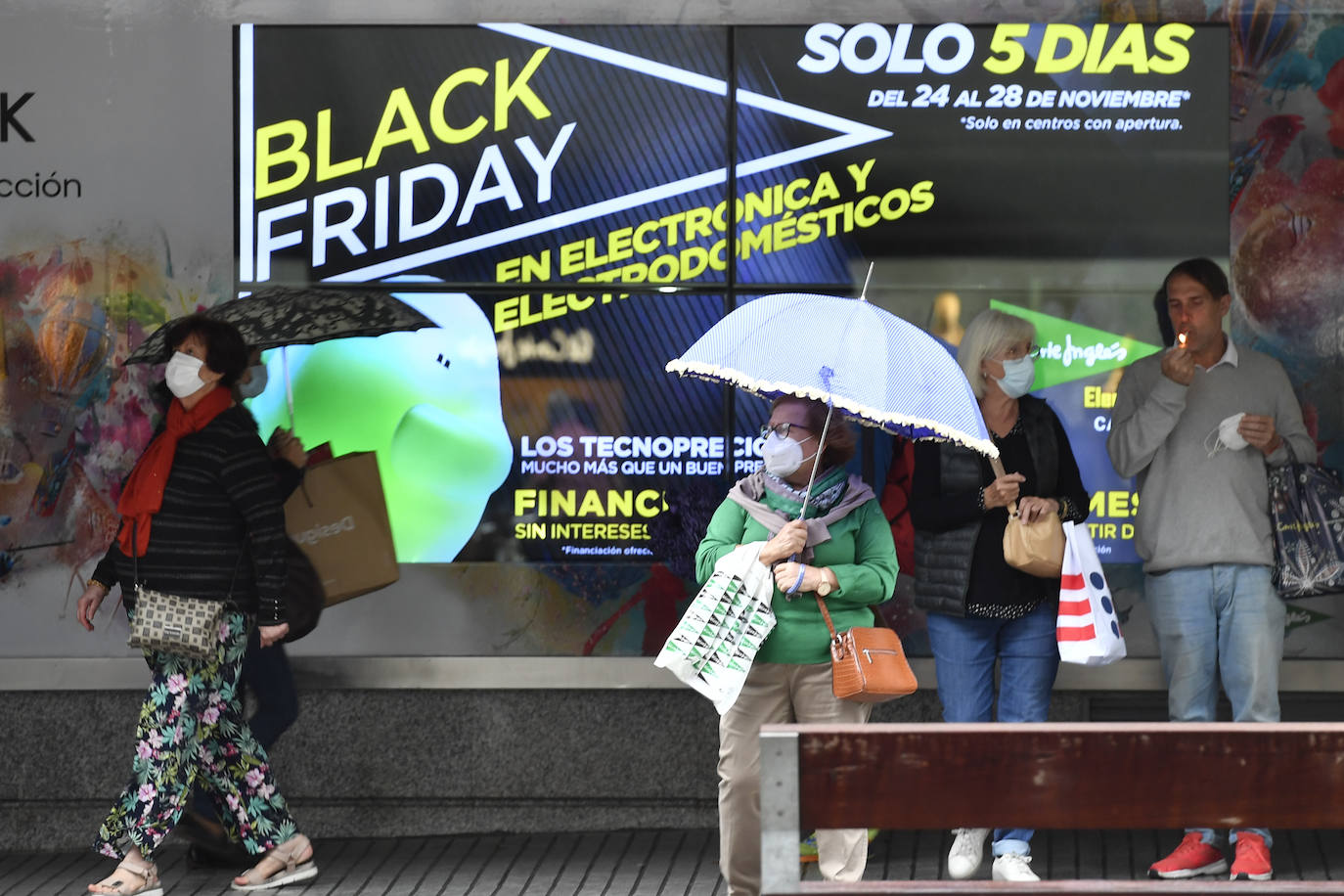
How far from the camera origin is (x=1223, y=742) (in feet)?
11.0

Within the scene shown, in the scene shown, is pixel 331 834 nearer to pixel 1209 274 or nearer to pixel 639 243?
pixel 639 243

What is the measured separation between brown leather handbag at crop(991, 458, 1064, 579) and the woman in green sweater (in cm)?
72

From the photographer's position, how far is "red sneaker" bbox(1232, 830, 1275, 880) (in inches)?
247

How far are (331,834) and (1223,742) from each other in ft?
14.9

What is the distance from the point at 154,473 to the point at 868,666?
248 centimetres

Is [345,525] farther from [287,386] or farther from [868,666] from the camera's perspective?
[868,666]

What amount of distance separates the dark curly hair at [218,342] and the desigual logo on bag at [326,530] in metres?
0.83

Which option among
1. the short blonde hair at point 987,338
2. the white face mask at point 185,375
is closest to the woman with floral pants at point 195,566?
the white face mask at point 185,375

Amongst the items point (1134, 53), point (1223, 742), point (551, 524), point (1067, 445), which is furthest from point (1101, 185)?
point (1223, 742)

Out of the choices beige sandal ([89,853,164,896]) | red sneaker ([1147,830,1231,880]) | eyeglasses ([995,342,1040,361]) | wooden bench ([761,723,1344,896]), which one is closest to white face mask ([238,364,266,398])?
beige sandal ([89,853,164,896])

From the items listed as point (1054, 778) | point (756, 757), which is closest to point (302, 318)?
point (756, 757)

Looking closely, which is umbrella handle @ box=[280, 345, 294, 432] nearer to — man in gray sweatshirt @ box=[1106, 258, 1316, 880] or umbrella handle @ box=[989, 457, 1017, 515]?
umbrella handle @ box=[989, 457, 1017, 515]

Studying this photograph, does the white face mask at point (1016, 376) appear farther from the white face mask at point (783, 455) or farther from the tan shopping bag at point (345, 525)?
the tan shopping bag at point (345, 525)

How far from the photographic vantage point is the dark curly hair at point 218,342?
6.24m
